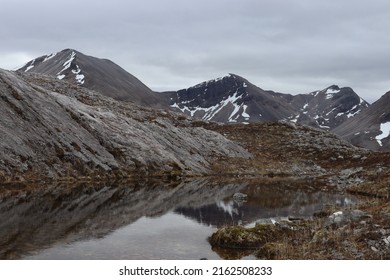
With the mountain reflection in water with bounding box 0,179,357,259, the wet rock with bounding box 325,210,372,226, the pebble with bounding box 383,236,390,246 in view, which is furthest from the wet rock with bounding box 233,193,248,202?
the pebble with bounding box 383,236,390,246

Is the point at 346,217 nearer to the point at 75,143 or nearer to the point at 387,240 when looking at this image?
the point at 387,240

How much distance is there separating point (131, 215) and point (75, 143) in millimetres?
32796

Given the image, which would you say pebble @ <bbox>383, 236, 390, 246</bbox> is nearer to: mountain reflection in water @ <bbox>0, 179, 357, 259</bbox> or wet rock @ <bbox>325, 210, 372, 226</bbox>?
wet rock @ <bbox>325, 210, 372, 226</bbox>

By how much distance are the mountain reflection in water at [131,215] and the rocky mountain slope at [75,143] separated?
24.9 ft

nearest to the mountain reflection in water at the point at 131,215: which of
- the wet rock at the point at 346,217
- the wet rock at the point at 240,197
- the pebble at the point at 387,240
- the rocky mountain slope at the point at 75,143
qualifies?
the wet rock at the point at 240,197

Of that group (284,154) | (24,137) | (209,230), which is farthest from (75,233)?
(284,154)

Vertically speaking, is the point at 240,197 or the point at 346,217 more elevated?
the point at 346,217

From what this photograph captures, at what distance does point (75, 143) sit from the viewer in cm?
6669

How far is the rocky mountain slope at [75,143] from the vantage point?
2297 inches

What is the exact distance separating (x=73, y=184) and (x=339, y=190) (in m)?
36.9

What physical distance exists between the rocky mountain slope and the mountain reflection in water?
7578 millimetres

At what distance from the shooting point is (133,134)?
3231 inches

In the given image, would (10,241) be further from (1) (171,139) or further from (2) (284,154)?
(2) (284,154)

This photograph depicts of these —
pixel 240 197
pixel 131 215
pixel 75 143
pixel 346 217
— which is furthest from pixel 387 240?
pixel 75 143
